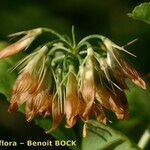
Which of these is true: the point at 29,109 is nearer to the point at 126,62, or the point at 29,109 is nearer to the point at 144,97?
the point at 126,62

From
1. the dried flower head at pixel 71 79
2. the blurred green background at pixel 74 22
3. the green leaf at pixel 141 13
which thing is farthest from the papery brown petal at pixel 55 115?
the blurred green background at pixel 74 22

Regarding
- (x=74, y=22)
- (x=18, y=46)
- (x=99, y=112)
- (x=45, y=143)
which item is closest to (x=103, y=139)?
(x=99, y=112)

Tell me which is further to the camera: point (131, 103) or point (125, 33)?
point (125, 33)

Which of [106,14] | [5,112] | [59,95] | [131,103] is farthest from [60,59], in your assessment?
[106,14]

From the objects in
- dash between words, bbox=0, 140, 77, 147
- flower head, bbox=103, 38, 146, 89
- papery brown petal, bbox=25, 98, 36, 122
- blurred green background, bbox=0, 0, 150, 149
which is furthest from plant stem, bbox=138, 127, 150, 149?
blurred green background, bbox=0, 0, 150, 149

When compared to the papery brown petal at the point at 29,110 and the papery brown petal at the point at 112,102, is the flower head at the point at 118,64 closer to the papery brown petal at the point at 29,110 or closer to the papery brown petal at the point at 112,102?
the papery brown petal at the point at 112,102

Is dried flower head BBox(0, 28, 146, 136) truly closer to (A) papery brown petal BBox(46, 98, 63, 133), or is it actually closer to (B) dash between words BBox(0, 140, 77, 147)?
(A) papery brown petal BBox(46, 98, 63, 133)

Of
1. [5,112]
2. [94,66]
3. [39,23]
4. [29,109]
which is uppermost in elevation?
[94,66]
